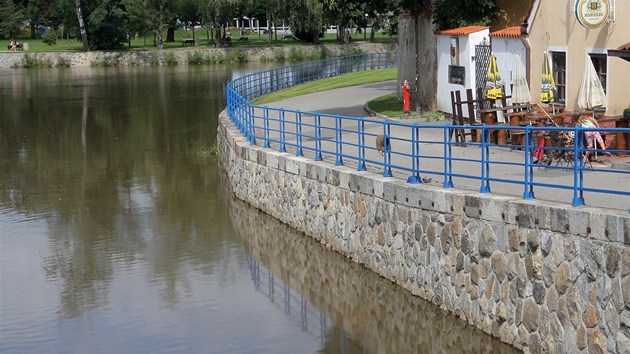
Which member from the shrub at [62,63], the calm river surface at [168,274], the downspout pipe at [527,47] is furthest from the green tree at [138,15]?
the downspout pipe at [527,47]

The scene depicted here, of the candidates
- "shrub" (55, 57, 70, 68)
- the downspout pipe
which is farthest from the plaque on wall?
"shrub" (55, 57, 70, 68)

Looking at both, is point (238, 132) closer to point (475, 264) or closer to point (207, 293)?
point (207, 293)

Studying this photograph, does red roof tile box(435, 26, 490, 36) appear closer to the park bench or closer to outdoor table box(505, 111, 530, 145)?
outdoor table box(505, 111, 530, 145)

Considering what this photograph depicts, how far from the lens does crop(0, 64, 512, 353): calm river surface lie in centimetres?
1619

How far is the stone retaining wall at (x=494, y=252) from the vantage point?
41.7ft

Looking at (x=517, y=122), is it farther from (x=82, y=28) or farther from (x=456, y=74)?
(x=82, y=28)

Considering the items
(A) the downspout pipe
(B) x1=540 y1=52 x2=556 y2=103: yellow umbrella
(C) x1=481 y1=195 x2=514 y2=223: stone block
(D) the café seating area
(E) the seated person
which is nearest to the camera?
(C) x1=481 y1=195 x2=514 y2=223: stone block

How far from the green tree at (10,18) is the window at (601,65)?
8631 centimetres

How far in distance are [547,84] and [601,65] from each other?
118 cm


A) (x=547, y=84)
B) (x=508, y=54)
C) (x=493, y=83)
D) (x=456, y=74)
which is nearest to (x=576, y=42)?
(x=547, y=84)

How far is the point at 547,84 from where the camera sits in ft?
74.1

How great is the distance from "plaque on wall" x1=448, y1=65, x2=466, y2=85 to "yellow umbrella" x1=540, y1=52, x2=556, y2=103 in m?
5.48

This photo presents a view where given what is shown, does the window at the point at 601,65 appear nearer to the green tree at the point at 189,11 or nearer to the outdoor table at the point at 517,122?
the outdoor table at the point at 517,122

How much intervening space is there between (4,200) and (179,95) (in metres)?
27.6
